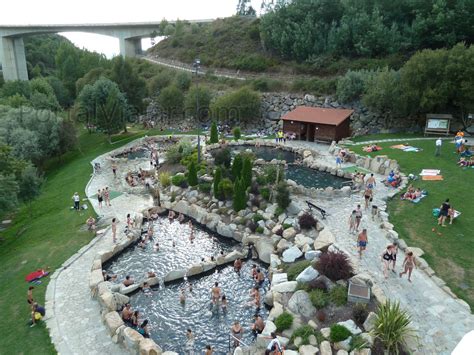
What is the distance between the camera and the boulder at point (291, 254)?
20.3m

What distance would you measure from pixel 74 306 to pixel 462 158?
28.6 metres

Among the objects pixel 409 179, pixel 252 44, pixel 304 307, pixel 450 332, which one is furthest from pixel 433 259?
pixel 252 44

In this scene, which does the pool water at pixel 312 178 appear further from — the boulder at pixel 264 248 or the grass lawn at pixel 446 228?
the boulder at pixel 264 248

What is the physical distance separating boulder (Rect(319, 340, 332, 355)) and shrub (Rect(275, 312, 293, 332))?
1.77m

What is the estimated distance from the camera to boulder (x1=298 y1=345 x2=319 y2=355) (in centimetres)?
1376

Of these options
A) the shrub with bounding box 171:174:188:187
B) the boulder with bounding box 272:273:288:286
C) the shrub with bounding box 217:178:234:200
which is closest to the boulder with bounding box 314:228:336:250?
the boulder with bounding box 272:273:288:286

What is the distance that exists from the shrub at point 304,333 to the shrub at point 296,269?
3.63 metres

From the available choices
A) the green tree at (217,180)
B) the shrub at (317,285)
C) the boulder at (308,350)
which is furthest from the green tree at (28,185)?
the boulder at (308,350)

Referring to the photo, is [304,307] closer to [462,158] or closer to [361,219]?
[361,219]

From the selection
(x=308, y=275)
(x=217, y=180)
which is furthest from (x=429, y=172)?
(x=308, y=275)

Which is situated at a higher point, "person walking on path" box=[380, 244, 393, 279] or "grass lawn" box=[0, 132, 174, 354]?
"person walking on path" box=[380, 244, 393, 279]

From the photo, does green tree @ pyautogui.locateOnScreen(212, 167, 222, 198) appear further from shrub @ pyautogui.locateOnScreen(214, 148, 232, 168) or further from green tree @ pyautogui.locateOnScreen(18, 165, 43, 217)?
green tree @ pyautogui.locateOnScreen(18, 165, 43, 217)

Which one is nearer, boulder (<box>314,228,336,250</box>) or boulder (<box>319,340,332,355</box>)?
boulder (<box>319,340,332,355</box>)

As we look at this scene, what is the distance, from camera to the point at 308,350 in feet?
45.4
